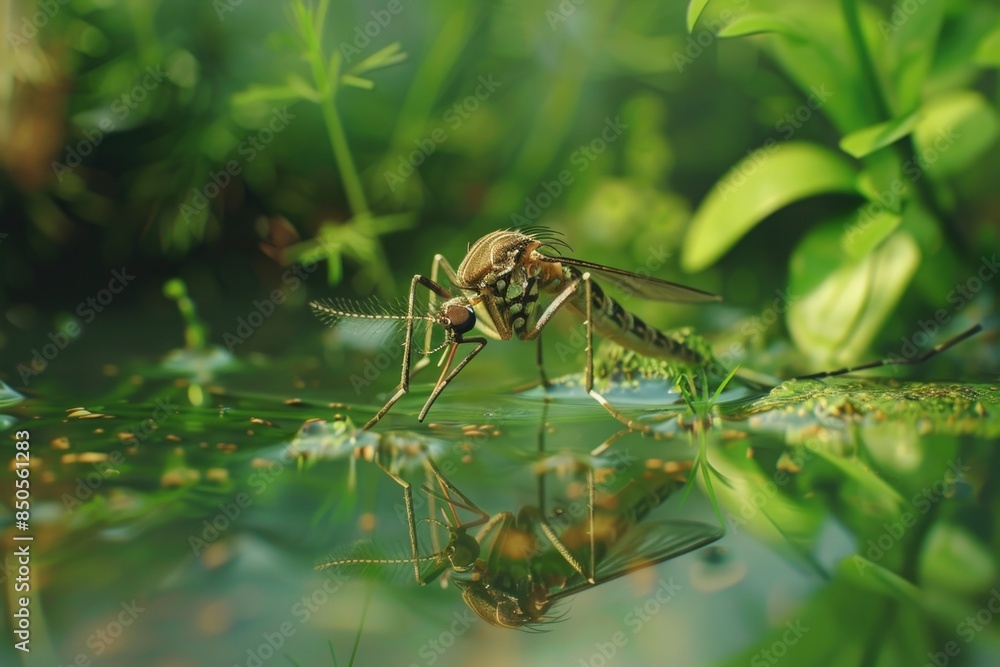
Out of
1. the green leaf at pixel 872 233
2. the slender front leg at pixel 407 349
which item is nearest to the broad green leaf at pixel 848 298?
the green leaf at pixel 872 233

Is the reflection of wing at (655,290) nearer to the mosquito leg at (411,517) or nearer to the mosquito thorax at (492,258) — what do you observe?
the mosquito thorax at (492,258)

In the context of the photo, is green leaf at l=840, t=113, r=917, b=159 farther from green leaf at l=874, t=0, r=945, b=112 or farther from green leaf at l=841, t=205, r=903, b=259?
green leaf at l=841, t=205, r=903, b=259

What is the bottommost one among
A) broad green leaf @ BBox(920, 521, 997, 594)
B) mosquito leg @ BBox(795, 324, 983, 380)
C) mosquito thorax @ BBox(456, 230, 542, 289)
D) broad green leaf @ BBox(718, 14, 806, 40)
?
broad green leaf @ BBox(920, 521, 997, 594)

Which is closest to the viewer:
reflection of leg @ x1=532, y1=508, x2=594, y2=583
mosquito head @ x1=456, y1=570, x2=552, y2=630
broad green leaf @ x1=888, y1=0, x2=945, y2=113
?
mosquito head @ x1=456, y1=570, x2=552, y2=630

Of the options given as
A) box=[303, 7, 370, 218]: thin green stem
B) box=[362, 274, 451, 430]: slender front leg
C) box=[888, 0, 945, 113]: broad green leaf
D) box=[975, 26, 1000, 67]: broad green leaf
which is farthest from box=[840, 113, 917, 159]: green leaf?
box=[303, 7, 370, 218]: thin green stem

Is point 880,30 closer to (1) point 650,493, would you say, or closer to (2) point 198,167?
(1) point 650,493

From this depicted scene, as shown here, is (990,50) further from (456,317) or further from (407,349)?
(407,349)

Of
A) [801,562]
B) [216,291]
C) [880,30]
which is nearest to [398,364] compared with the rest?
[216,291]
